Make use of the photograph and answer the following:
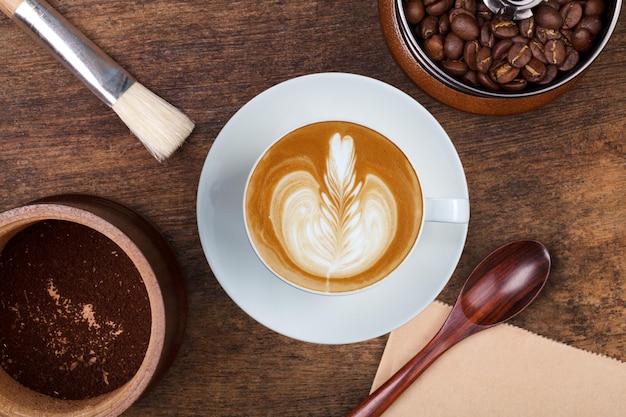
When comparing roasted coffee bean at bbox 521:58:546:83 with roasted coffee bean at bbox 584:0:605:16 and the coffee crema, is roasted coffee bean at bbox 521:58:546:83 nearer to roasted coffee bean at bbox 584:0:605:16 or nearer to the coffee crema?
roasted coffee bean at bbox 584:0:605:16

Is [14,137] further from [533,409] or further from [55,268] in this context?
[533,409]

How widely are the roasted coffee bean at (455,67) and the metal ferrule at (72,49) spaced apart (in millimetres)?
531

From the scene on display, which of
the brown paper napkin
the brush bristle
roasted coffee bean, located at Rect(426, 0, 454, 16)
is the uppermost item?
the brush bristle

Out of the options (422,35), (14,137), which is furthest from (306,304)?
(14,137)

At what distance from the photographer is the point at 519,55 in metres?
0.99

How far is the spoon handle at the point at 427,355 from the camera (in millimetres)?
1120

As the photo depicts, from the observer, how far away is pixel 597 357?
1161 mm

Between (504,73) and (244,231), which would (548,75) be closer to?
(504,73)

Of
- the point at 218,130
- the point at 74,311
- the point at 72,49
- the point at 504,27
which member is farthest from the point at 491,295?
the point at 72,49

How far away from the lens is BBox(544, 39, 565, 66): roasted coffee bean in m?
0.99

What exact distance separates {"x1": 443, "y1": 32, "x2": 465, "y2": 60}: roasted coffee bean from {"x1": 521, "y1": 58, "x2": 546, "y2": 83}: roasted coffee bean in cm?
11

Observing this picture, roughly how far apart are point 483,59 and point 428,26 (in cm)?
10

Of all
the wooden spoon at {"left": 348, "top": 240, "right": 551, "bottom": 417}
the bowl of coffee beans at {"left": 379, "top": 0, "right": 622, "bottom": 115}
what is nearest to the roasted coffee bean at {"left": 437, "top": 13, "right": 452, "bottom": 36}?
the bowl of coffee beans at {"left": 379, "top": 0, "right": 622, "bottom": 115}

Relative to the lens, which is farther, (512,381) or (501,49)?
(512,381)
